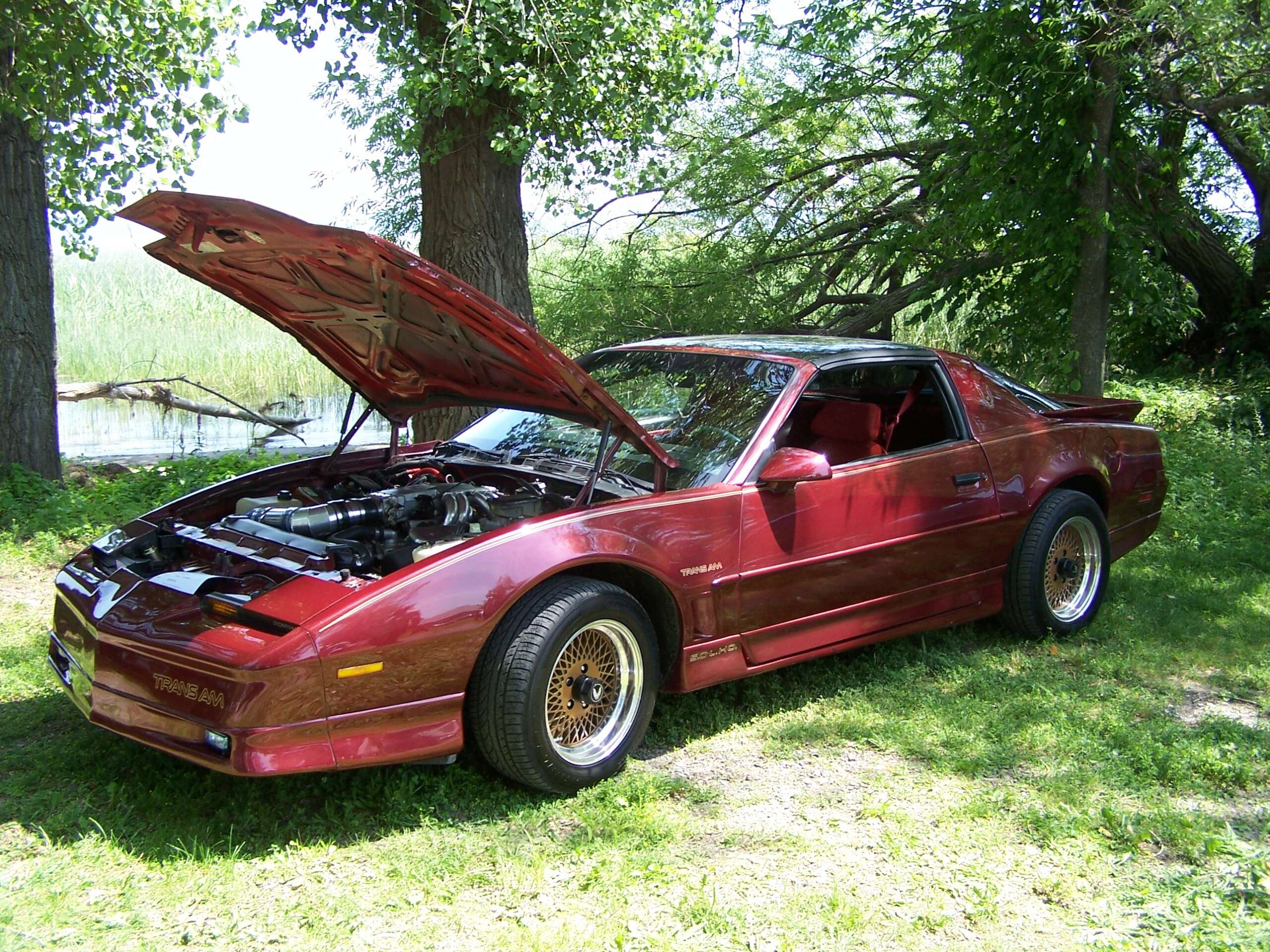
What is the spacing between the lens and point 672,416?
4.70 meters

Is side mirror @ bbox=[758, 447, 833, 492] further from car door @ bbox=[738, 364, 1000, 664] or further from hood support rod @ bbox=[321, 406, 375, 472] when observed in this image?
hood support rod @ bbox=[321, 406, 375, 472]

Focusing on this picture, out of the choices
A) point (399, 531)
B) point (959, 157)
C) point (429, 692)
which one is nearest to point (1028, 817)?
point (429, 692)

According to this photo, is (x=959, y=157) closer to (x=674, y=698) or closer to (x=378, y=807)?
(x=674, y=698)

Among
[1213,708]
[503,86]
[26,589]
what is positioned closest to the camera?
[1213,708]

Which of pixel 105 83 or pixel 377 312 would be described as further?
pixel 105 83

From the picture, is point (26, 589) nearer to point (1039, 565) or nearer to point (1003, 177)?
point (1039, 565)

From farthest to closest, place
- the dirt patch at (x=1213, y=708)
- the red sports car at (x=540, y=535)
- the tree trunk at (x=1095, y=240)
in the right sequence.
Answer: the tree trunk at (x=1095, y=240), the dirt patch at (x=1213, y=708), the red sports car at (x=540, y=535)

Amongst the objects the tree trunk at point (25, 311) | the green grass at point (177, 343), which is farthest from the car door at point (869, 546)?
the green grass at point (177, 343)

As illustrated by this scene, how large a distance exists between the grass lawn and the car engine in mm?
778

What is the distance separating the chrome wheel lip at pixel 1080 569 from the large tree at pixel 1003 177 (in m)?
4.21

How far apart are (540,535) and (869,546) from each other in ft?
5.09

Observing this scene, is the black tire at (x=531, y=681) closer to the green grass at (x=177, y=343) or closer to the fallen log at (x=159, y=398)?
the fallen log at (x=159, y=398)

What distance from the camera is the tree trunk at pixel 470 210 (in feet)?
26.3

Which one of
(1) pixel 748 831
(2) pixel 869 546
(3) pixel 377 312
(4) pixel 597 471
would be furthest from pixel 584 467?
(1) pixel 748 831
